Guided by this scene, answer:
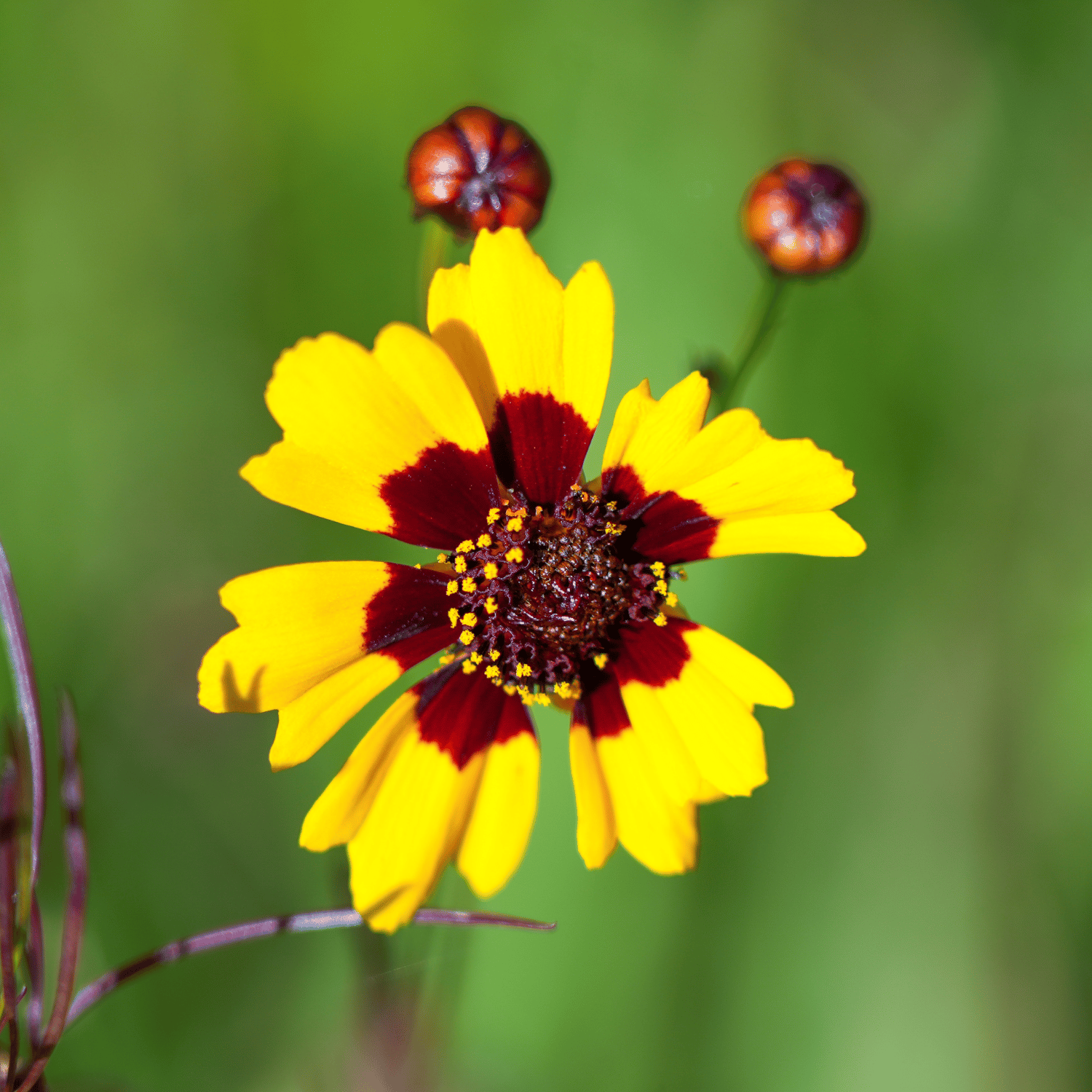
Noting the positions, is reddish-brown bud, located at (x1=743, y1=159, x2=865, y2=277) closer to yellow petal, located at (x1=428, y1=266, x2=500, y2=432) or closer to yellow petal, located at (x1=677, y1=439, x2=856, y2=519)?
yellow petal, located at (x1=677, y1=439, x2=856, y2=519)

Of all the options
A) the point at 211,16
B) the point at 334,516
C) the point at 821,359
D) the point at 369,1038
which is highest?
the point at 211,16

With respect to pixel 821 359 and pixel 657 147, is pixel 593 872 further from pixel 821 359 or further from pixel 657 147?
pixel 657 147

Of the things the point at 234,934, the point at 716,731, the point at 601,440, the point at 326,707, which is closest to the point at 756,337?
the point at 601,440

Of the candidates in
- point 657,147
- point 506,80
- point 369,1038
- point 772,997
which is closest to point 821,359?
point 657,147

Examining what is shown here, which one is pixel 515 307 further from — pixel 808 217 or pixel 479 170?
pixel 808 217

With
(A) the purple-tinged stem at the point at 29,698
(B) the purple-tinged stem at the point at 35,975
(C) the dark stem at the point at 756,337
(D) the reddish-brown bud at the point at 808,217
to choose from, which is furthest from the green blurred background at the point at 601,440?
(A) the purple-tinged stem at the point at 29,698

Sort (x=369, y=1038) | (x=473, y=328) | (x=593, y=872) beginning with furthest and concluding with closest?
(x=593, y=872)
(x=369, y=1038)
(x=473, y=328)
